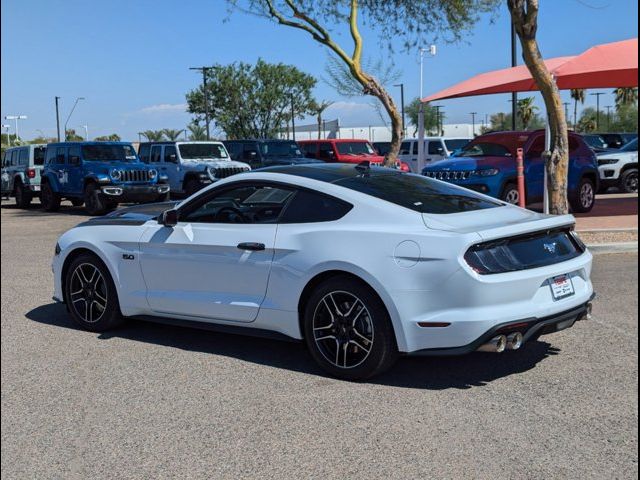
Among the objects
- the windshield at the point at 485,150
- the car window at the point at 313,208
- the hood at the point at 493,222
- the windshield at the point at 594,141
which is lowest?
the hood at the point at 493,222

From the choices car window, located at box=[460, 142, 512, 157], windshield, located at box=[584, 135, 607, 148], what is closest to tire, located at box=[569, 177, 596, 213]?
car window, located at box=[460, 142, 512, 157]

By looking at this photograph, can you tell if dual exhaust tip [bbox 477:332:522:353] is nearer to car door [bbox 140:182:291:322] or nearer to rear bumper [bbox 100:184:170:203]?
car door [bbox 140:182:291:322]

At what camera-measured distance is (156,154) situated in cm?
2247

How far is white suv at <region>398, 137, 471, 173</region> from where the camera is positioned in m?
26.5

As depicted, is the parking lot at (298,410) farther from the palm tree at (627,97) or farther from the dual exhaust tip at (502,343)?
the palm tree at (627,97)

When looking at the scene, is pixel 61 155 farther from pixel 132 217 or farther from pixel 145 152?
pixel 132 217

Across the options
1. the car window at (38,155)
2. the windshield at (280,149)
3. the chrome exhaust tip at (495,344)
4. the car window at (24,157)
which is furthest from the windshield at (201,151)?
the chrome exhaust tip at (495,344)

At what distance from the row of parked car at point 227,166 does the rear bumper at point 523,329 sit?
360 inches

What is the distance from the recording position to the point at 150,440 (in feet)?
13.7

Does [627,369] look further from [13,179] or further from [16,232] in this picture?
[13,179]

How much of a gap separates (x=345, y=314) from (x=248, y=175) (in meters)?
1.47

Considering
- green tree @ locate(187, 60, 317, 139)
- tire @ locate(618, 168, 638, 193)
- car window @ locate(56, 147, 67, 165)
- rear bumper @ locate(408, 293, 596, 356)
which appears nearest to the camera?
rear bumper @ locate(408, 293, 596, 356)

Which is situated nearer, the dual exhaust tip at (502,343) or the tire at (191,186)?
the dual exhaust tip at (502,343)

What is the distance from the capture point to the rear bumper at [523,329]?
4.65 metres
